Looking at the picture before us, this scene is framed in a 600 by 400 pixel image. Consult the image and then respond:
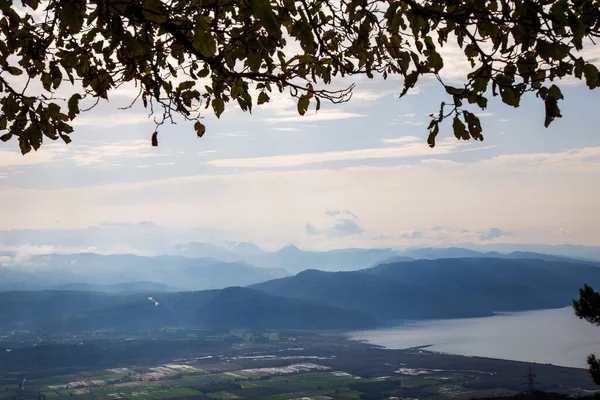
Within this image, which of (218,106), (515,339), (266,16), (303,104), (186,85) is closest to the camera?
(266,16)

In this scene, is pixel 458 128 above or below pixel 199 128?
below

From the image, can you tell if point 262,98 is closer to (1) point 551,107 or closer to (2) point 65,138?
(2) point 65,138

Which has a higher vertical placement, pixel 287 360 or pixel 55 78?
pixel 55 78

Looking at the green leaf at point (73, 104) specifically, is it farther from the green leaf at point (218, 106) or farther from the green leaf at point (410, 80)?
the green leaf at point (410, 80)

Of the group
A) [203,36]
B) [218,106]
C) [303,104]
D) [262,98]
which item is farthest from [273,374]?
[203,36]

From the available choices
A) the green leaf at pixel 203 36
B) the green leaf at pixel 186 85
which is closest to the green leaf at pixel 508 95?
the green leaf at pixel 203 36

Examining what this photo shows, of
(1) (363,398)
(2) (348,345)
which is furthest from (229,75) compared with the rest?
(2) (348,345)

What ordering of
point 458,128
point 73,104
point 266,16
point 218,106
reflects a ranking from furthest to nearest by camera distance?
point 218,106
point 73,104
point 458,128
point 266,16

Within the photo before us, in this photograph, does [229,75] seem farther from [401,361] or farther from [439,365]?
[401,361]
